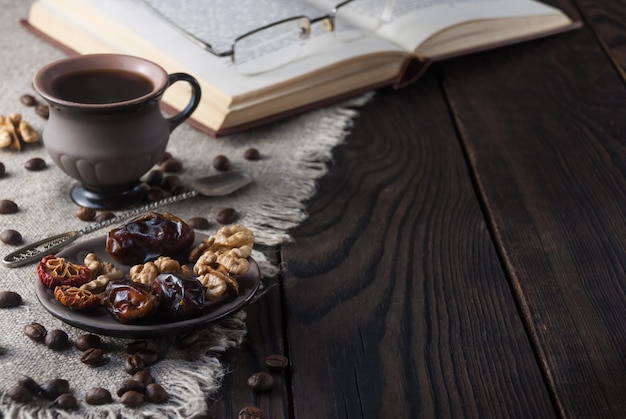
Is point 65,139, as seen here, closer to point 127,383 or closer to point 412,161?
point 127,383

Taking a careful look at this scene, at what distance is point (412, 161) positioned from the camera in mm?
Answer: 1675

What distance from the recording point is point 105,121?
1360mm

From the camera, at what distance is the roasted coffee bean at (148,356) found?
3.63ft

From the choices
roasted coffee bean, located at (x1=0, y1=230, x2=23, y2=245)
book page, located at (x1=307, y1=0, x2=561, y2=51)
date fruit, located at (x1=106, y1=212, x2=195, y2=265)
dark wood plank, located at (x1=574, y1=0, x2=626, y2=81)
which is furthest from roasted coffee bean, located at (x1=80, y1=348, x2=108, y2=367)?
dark wood plank, located at (x1=574, y1=0, x2=626, y2=81)

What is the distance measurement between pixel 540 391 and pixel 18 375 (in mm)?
632

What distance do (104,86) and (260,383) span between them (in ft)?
1.95

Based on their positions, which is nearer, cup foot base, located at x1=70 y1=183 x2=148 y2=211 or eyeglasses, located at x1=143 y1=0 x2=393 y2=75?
cup foot base, located at x1=70 y1=183 x2=148 y2=211

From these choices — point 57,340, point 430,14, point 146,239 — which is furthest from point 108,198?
point 430,14

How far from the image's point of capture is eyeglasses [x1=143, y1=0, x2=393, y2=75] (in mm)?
1792

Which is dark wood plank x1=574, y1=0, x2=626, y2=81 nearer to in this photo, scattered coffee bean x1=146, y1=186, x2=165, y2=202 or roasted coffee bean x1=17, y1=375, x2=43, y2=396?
scattered coffee bean x1=146, y1=186, x2=165, y2=202

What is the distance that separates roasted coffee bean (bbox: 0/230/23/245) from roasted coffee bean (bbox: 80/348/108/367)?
32 centimetres

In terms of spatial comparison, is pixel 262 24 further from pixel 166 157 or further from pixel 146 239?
pixel 146 239

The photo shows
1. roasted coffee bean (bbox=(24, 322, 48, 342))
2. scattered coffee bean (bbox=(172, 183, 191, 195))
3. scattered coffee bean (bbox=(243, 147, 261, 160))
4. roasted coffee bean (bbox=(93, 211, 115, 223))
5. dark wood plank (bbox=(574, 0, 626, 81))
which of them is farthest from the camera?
dark wood plank (bbox=(574, 0, 626, 81))

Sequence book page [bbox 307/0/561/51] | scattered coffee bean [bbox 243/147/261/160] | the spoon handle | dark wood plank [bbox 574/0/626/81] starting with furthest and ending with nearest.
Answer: dark wood plank [bbox 574/0/626/81], book page [bbox 307/0/561/51], scattered coffee bean [bbox 243/147/261/160], the spoon handle
